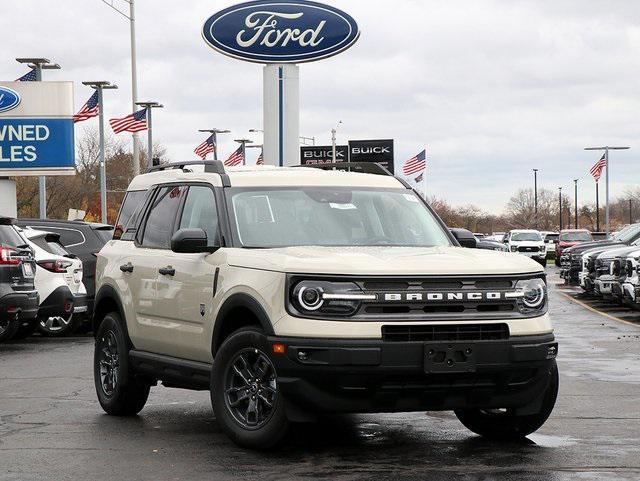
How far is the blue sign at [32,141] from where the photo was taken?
40.2 m

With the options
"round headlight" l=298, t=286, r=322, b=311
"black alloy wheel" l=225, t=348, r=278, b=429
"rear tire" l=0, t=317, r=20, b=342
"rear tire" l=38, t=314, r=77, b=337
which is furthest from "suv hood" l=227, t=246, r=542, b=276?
"rear tire" l=38, t=314, r=77, b=337

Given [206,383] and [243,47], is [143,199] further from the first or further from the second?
[243,47]

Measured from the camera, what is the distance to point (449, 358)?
7992 millimetres

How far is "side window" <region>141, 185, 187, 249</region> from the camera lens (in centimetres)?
1007

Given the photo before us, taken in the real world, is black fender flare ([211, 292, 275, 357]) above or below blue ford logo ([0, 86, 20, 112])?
below

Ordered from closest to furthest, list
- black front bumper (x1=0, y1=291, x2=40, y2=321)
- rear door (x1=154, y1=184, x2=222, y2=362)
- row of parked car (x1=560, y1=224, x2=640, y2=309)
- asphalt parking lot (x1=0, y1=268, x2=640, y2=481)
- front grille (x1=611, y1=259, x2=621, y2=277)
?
asphalt parking lot (x1=0, y1=268, x2=640, y2=481), rear door (x1=154, y1=184, x2=222, y2=362), black front bumper (x1=0, y1=291, x2=40, y2=321), row of parked car (x1=560, y1=224, x2=640, y2=309), front grille (x1=611, y1=259, x2=621, y2=277)

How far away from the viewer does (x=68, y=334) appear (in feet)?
68.8

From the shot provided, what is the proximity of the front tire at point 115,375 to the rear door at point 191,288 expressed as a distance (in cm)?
Result: 81

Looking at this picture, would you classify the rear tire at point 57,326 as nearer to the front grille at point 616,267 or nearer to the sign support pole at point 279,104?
the sign support pole at point 279,104

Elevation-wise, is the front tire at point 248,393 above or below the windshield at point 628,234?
below

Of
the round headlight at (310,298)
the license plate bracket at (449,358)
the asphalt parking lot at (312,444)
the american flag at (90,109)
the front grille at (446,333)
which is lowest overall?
the asphalt parking lot at (312,444)

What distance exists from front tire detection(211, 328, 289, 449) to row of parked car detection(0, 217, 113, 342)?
892cm

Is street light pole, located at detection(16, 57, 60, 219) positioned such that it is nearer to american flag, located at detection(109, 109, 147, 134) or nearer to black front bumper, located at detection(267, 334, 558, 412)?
american flag, located at detection(109, 109, 147, 134)

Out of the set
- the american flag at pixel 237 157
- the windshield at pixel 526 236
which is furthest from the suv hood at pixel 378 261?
the windshield at pixel 526 236
